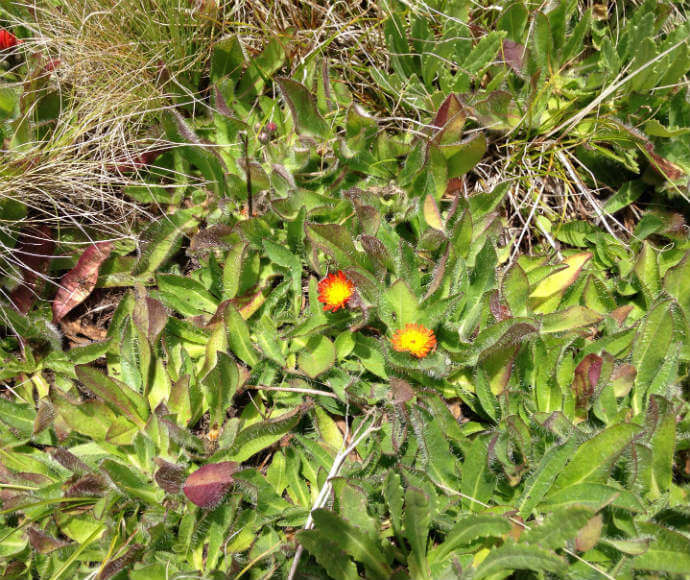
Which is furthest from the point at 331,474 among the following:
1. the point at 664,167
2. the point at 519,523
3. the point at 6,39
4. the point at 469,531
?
the point at 6,39

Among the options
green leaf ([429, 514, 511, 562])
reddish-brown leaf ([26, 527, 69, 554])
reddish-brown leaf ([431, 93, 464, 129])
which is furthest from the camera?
reddish-brown leaf ([431, 93, 464, 129])

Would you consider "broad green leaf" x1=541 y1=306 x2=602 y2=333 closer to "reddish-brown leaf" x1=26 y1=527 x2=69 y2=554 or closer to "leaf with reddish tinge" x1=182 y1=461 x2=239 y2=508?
"leaf with reddish tinge" x1=182 y1=461 x2=239 y2=508

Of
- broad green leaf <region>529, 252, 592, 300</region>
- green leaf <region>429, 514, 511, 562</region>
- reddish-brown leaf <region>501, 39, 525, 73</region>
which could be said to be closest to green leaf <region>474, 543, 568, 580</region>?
green leaf <region>429, 514, 511, 562</region>

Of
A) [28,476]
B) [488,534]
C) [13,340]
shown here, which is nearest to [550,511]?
[488,534]

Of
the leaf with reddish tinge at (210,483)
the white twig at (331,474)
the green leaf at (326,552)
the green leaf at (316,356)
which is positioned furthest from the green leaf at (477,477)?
the leaf with reddish tinge at (210,483)

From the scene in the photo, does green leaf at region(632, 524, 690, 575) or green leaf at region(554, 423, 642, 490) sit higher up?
green leaf at region(554, 423, 642, 490)

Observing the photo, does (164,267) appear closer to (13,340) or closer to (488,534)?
(13,340)
